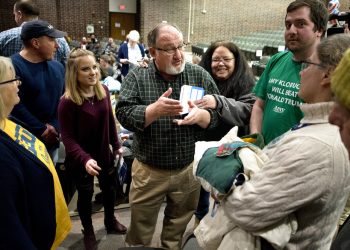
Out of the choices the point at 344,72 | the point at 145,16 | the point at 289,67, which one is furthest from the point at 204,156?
the point at 145,16

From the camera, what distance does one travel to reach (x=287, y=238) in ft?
3.48

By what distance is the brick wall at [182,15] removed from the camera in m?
14.3

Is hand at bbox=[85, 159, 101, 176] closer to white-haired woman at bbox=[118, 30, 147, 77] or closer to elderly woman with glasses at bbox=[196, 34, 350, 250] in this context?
elderly woman with glasses at bbox=[196, 34, 350, 250]

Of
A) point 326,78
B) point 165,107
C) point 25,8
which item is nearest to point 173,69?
point 165,107

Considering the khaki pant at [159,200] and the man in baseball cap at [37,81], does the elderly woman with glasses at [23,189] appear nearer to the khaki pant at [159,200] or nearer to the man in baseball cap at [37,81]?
the khaki pant at [159,200]

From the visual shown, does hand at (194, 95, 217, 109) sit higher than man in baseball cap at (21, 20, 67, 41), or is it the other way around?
man in baseball cap at (21, 20, 67, 41)

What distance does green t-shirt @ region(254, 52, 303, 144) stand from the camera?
1700 mm

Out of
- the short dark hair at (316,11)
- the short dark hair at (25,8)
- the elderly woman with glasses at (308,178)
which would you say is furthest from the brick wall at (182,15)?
the elderly woman with glasses at (308,178)

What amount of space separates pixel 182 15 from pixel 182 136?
1386 centimetres

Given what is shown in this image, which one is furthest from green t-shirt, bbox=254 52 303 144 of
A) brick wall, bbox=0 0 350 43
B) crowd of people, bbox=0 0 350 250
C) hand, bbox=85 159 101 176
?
brick wall, bbox=0 0 350 43

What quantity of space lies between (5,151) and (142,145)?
0.91m

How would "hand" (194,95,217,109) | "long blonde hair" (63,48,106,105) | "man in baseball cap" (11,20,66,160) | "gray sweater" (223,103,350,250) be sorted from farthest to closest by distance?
"man in baseball cap" (11,20,66,160) < "long blonde hair" (63,48,106,105) < "hand" (194,95,217,109) < "gray sweater" (223,103,350,250)

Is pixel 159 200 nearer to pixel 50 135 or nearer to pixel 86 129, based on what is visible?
pixel 86 129

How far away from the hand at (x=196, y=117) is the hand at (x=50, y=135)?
50.0 inches
